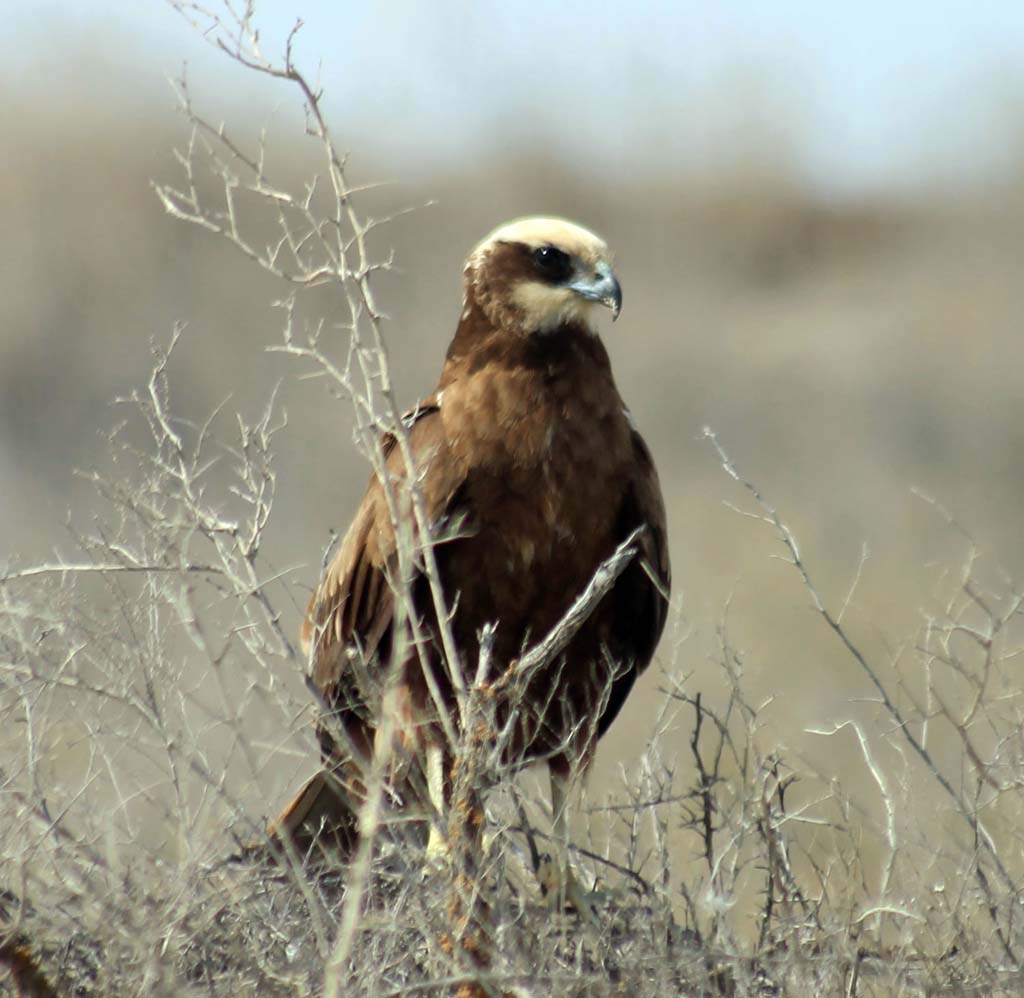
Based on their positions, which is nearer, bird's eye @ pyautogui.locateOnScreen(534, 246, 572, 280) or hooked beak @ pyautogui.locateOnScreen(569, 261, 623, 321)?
hooked beak @ pyautogui.locateOnScreen(569, 261, 623, 321)

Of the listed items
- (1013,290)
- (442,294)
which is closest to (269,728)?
(442,294)

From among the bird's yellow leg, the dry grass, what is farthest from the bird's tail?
the bird's yellow leg

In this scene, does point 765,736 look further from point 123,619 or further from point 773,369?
point 123,619

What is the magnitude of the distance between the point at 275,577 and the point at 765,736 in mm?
9385

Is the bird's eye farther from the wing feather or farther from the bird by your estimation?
the wing feather

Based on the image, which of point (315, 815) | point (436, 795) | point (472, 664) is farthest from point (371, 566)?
point (436, 795)

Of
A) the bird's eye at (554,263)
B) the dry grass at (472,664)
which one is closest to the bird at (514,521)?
the bird's eye at (554,263)

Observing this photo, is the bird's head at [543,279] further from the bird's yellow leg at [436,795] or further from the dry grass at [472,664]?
the bird's yellow leg at [436,795]

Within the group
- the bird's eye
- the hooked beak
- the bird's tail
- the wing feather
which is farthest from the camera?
the bird's tail

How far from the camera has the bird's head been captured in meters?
5.41

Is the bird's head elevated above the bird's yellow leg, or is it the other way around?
the bird's head

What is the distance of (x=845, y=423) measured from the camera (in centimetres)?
1848

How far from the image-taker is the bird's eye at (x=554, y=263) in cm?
546

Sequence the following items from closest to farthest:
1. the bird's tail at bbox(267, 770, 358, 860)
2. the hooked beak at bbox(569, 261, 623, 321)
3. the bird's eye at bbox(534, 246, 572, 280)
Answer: the hooked beak at bbox(569, 261, 623, 321), the bird's eye at bbox(534, 246, 572, 280), the bird's tail at bbox(267, 770, 358, 860)
